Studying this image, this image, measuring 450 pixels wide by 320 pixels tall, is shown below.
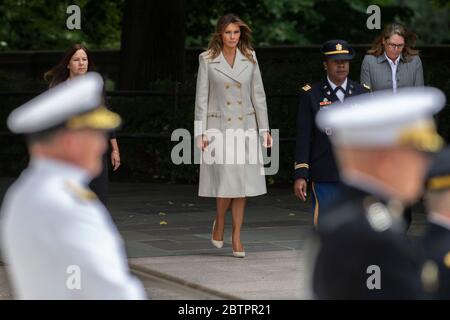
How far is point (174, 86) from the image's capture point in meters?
17.8

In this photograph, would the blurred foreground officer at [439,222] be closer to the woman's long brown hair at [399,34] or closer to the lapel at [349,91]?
the lapel at [349,91]

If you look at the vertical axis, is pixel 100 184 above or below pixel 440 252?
below

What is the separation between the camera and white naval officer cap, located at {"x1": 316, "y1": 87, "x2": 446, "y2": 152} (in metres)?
3.01

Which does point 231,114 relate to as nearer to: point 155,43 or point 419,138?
point 419,138

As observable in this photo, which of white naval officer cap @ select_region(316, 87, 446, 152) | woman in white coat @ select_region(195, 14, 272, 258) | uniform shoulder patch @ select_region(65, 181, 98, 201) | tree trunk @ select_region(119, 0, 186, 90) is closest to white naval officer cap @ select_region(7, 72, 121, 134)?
uniform shoulder patch @ select_region(65, 181, 98, 201)

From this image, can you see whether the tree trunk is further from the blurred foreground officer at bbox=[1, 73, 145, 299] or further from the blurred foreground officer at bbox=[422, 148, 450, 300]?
the blurred foreground officer at bbox=[1, 73, 145, 299]

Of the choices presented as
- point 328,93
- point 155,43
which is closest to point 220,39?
point 328,93

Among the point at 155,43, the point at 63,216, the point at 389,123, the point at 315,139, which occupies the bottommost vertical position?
the point at 315,139

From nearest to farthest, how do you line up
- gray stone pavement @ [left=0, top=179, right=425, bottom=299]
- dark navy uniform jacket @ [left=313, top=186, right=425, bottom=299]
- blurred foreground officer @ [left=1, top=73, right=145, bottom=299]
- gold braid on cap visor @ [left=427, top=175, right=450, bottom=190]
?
1. dark navy uniform jacket @ [left=313, top=186, right=425, bottom=299]
2. blurred foreground officer @ [left=1, top=73, right=145, bottom=299]
3. gold braid on cap visor @ [left=427, top=175, right=450, bottom=190]
4. gray stone pavement @ [left=0, top=179, right=425, bottom=299]

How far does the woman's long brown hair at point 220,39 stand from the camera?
10211 millimetres

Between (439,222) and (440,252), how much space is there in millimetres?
95

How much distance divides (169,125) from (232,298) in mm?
9456

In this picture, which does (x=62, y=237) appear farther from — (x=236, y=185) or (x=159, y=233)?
(x=159, y=233)

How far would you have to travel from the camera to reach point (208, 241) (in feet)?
37.2
